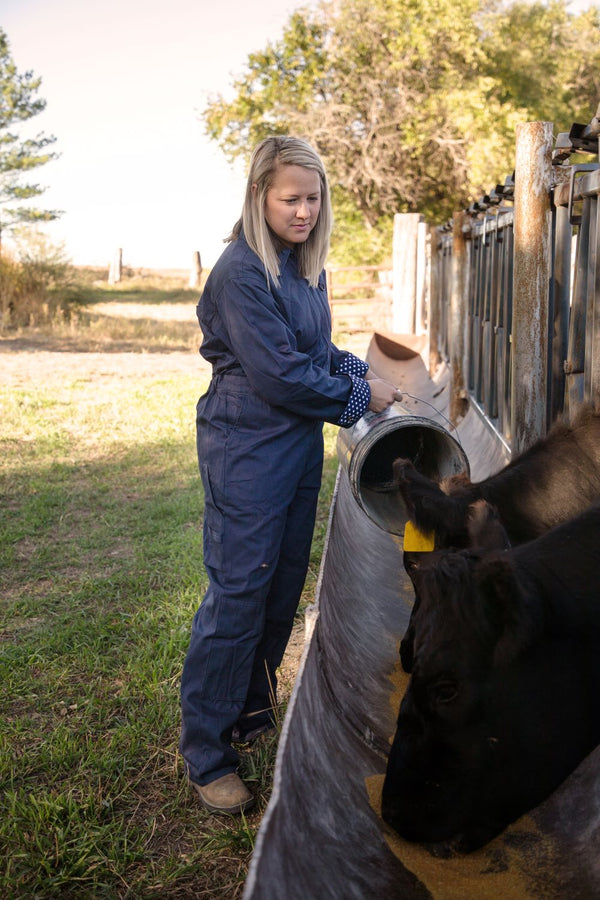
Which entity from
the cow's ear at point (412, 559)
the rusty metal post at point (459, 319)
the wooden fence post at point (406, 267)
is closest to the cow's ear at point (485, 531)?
the cow's ear at point (412, 559)

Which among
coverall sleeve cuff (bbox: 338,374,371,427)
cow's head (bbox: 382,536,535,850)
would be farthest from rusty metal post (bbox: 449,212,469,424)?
cow's head (bbox: 382,536,535,850)

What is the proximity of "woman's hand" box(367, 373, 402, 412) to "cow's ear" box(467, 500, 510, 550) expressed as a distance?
0.82 m

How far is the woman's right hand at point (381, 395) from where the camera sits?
3.50 m

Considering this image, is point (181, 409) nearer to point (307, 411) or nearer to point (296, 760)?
point (307, 411)

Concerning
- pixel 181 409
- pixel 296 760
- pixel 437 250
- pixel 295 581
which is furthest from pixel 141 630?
pixel 437 250

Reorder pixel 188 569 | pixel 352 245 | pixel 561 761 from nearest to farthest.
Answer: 1. pixel 561 761
2. pixel 188 569
3. pixel 352 245

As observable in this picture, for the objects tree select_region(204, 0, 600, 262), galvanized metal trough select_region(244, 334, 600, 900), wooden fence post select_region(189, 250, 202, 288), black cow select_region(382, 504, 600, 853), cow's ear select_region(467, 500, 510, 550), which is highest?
tree select_region(204, 0, 600, 262)

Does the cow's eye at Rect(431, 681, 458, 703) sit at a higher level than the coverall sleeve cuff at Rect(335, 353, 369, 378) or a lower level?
lower

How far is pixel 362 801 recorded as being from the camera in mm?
2645

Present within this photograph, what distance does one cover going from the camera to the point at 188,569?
5602mm

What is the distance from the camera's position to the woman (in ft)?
10.4

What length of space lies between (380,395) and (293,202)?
0.81m

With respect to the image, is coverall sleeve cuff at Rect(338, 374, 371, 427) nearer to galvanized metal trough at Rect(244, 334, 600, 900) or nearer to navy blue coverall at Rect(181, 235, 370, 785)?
navy blue coverall at Rect(181, 235, 370, 785)

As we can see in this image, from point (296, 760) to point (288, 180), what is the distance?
201cm
